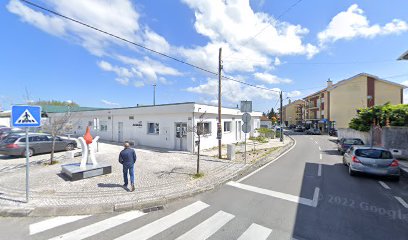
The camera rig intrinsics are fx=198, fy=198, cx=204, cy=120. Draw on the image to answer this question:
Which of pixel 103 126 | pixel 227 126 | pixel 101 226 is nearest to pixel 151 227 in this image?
pixel 101 226

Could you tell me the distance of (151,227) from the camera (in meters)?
4.48

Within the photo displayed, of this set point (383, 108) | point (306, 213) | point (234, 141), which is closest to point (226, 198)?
point (306, 213)

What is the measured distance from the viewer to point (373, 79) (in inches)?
1532

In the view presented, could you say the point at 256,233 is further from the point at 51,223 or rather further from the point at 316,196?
the point at 51,223

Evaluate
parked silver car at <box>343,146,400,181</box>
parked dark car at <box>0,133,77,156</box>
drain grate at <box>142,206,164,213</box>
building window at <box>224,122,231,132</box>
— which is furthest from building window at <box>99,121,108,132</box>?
parked silver car at <box>343,146,400,181</box>

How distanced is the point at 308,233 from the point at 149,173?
660cm

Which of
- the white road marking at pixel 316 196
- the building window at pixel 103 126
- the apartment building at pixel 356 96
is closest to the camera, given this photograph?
the white road marking at pixel 316 196

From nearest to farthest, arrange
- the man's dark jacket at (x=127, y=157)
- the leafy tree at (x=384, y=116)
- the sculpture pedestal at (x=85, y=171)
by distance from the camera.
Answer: the man's dark jacket at (x=127, y=157) < the sculpture pedestal at (x=85, y=171) < the leafy tree at (x=384, y=116)

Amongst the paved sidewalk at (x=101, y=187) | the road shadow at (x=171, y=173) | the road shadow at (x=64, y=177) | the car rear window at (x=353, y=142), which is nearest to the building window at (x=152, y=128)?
the paved sidewalk at (x=101, y=187)

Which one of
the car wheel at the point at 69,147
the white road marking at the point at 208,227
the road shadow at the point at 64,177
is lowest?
the white road marking at the point at 208,227

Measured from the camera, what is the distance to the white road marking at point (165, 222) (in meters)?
4.14

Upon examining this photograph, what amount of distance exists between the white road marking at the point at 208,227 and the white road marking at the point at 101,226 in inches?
64.3

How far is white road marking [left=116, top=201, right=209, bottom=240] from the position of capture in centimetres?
414

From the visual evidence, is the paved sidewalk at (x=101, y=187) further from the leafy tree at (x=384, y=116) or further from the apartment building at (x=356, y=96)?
the apartment building at (x=356, y=96)
